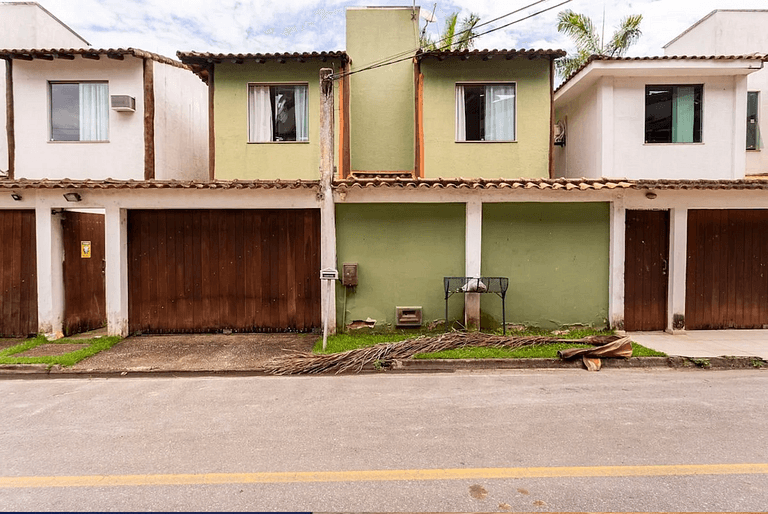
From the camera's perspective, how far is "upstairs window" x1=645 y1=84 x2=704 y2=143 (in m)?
10.6

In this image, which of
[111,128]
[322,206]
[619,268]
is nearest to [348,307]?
[322,206]

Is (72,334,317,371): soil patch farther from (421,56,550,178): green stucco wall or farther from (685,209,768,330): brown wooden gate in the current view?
(685,209,768,330): brown wooden gate

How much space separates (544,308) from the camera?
28.6 ft

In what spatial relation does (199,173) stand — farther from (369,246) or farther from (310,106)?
(369,246)

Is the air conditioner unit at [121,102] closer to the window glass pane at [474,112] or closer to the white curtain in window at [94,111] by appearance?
the white curtain in window at [94,111]

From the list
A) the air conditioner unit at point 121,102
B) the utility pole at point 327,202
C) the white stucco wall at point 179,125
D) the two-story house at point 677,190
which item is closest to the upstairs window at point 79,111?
the air conditioner unit at point 121,102

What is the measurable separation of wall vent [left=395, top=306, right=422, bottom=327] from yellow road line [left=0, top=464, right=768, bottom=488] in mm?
5041

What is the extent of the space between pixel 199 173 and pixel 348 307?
23.7 feet

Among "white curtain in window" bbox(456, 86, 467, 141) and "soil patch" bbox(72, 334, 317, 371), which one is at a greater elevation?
"white curtain in window" bbox(456, 86, 467, 141)

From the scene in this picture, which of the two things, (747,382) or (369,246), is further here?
(369,246)

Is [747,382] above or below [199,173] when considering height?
below

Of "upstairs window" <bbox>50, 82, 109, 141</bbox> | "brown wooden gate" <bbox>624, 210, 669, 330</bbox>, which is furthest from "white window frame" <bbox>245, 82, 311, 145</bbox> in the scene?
"brown wooden gate" <bbox>624, 210, 669, 330</bbox>

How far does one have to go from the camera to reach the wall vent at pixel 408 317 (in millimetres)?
8586

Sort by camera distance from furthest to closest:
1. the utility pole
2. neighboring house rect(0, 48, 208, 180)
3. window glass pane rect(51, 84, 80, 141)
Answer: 1. window glass pane rect(51, 84, 80, 141)
2. neighboring house rect(0, 48, 208, 180)
3. the utility pole
